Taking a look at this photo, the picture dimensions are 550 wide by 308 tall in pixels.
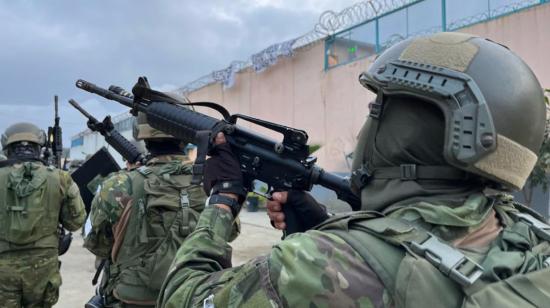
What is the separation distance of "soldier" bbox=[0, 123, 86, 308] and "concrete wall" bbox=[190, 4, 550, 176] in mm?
7717

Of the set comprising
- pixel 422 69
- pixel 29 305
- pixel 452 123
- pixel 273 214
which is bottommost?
pixel 29 305

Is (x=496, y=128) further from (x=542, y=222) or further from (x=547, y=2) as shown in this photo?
(x=547, y=2)

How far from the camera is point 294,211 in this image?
1.79m

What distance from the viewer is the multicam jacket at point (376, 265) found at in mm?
857

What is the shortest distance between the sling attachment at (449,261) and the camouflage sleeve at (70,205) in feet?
11.0

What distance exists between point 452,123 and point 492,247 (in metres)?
0.29

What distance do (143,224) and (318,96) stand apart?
1054cm

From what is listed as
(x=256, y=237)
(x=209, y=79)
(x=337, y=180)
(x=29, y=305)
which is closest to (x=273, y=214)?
(x=337, y=180)

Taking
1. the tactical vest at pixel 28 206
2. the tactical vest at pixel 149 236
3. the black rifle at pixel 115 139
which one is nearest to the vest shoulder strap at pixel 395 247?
the tactical vest at pixel 149 236

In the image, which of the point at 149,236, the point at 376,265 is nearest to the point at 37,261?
the point at 149,236

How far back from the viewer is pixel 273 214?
1805 millimetres

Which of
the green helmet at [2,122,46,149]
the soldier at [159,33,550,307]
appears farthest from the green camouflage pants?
the soldier at [159,33,550,307]

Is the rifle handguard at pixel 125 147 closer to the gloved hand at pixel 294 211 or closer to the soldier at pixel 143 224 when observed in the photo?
the soldier at pixel 143 224

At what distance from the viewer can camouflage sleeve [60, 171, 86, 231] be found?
11.9ft
